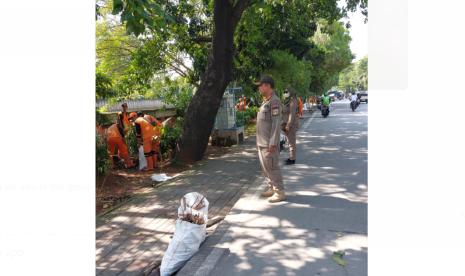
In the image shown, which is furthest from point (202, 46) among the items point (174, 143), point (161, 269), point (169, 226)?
point (161, 269)

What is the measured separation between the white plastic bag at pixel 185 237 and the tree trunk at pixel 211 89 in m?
5.39

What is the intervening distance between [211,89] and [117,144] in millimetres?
2473

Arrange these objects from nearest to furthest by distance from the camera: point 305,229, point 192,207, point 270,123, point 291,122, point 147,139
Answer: point 192,207, point 305,229, point 270,123, point 291,122, point 147,139

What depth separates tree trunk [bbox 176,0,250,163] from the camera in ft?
30.2

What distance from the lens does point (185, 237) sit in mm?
3977

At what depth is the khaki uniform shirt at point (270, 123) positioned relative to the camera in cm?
555

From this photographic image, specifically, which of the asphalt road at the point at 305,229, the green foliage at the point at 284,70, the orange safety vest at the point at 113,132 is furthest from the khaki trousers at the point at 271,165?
the green foliage at the point at 284,70

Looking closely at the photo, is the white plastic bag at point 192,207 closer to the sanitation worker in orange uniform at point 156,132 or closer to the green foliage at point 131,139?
the sanitation worker in orange uniform at point 156,132

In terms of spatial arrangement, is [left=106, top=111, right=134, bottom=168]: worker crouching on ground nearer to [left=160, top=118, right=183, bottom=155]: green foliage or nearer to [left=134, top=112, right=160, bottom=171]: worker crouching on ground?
[left=134, top=112, right=160, bottom=171]: worker crouching on ground

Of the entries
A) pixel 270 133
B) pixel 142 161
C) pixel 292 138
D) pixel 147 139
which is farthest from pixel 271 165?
pixel 142 161

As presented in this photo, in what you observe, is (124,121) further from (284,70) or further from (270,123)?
(284,70)

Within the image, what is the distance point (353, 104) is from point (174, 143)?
2155 cm

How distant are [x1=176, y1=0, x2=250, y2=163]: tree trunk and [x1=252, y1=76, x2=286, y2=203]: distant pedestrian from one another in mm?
3828

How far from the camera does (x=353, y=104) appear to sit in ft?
95.1
